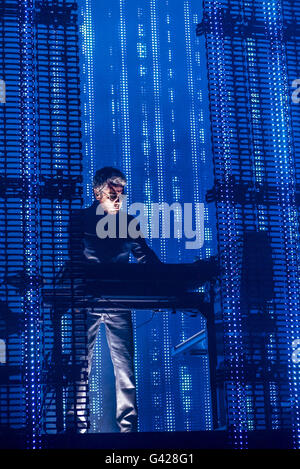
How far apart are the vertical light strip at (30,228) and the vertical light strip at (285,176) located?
81.4 inches

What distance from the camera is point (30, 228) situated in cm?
655

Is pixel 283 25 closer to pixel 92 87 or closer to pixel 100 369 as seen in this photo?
pixel 92 87

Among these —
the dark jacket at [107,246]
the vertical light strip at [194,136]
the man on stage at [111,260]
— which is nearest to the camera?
the man on stage at [111,260]

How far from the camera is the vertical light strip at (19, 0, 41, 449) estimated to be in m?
6.22

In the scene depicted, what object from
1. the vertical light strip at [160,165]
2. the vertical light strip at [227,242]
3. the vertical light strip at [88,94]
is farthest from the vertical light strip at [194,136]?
the vertical light strip at [227,242]

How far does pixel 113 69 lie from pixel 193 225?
196 cm

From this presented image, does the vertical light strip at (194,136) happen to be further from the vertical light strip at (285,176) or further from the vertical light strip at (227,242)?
the vertical light strip at (227,242)

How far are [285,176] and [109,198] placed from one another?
5.11 feet

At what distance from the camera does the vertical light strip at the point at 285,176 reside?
6953mm

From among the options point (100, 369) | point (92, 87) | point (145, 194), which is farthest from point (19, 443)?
point (92, 87)

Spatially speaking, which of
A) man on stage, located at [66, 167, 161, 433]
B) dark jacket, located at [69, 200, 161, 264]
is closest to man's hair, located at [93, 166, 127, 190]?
man on stage, located at [66, 167, 161, 433]

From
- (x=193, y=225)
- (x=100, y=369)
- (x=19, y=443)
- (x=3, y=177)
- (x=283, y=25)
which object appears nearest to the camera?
(x=19, y=443)

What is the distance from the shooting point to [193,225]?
9602 millimetres
